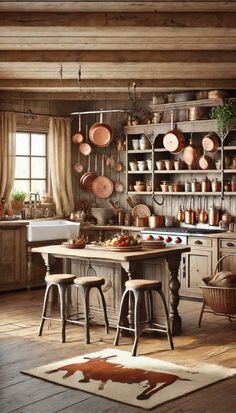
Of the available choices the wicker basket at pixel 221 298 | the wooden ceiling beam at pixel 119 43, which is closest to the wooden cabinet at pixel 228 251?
the wicker basket at pixel 221 298

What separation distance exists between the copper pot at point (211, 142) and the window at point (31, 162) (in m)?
2.70

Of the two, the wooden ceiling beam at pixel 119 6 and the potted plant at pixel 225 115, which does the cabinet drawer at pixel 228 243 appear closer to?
the potted plant at pixel 225 115

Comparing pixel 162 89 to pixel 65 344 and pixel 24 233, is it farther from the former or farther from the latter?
pixel 65 344

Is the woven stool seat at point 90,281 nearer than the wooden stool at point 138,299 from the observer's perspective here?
No

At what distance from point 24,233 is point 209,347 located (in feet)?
12.5

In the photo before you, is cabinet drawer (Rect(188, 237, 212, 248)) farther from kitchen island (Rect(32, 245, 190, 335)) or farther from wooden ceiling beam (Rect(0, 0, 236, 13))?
wooden ceiling beam (Rect(0, 0, 236, 13))

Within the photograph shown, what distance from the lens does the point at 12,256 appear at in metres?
8.84

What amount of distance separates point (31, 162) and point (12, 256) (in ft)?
5.62

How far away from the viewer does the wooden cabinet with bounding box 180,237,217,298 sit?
27.1 feet

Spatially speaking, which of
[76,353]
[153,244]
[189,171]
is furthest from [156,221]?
[76,353]

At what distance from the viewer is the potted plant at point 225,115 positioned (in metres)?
8.36

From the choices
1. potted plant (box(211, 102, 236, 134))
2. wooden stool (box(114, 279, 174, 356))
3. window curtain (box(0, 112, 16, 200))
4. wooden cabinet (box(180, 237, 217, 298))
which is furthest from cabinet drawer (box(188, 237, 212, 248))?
window curtain (box(0, 112, 16, 200))

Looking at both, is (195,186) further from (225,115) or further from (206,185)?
(225,115)

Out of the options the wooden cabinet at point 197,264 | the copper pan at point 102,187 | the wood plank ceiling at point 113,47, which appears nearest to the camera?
the wood plank ceiling at point 113,47
